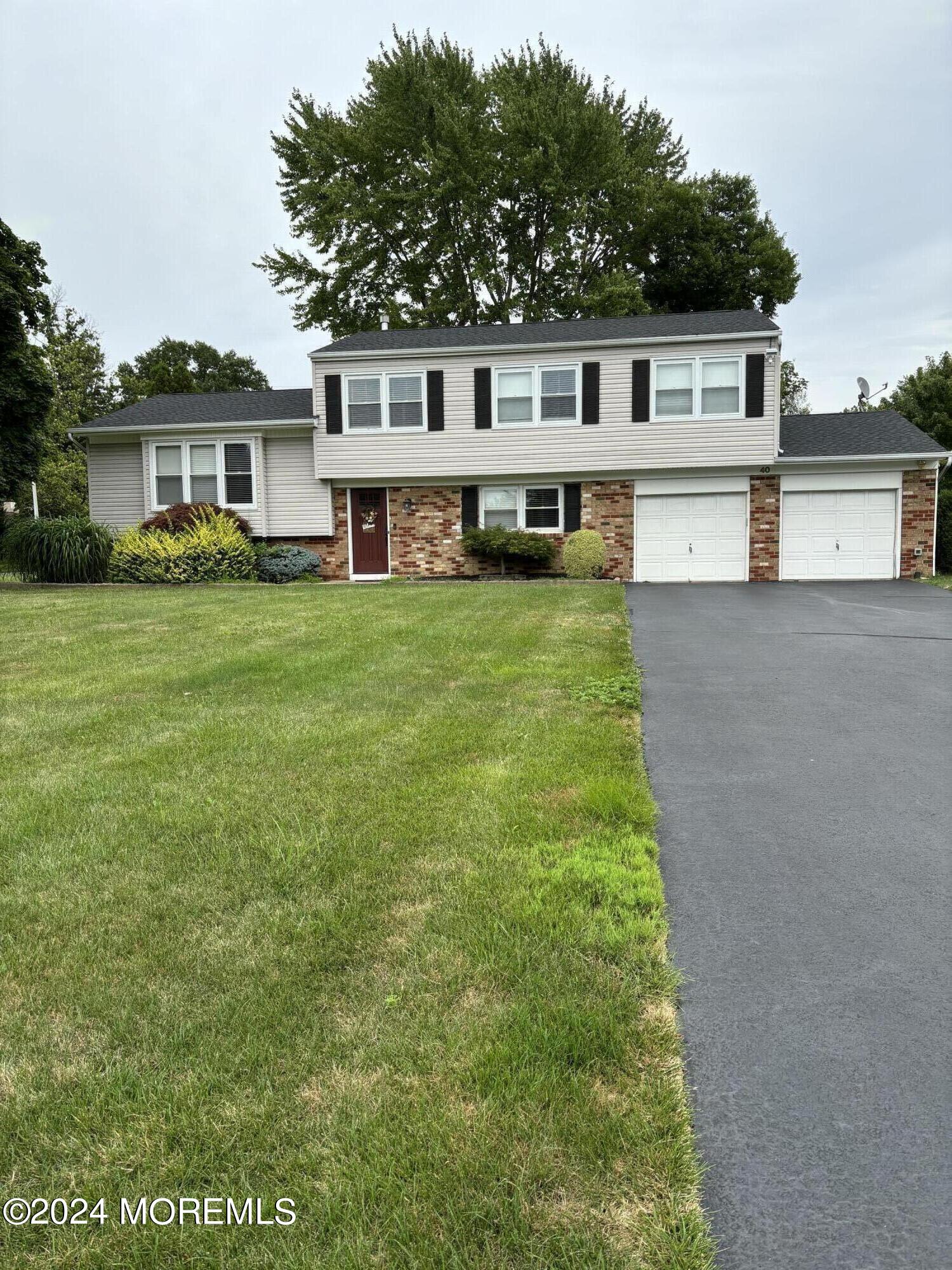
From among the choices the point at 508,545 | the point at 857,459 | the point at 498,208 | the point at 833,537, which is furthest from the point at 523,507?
the point at 498,208

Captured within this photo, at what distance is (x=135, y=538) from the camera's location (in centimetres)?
1738

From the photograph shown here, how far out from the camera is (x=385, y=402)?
19.5 m

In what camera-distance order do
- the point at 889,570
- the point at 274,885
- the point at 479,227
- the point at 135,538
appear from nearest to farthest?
the point at 274,885 < the point at 135,538 < the point at 889,570 < the point at 479,227

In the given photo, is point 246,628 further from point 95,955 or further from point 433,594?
point 95,955

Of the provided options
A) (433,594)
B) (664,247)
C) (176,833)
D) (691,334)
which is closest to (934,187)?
(691,334)

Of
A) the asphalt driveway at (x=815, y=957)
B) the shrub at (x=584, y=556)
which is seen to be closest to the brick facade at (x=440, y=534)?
the shrub at (x=584, y=556)

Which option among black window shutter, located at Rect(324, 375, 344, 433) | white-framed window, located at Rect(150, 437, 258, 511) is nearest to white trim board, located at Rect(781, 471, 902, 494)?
black window shutter, located at Rect(324, 375, 344, 433)

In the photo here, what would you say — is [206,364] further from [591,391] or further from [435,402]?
[591,391]

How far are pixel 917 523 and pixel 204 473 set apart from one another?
1661 cm

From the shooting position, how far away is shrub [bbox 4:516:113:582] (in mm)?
16781

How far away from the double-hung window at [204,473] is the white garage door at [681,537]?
30.8 feet

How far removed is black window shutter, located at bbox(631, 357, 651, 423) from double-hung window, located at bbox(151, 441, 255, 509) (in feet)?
29.7

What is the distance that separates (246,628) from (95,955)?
23.3ft
